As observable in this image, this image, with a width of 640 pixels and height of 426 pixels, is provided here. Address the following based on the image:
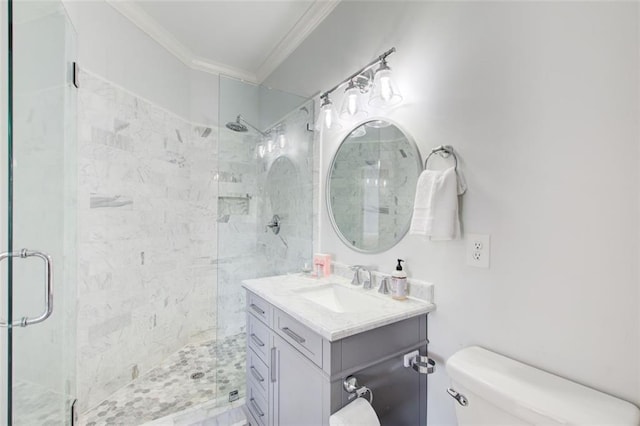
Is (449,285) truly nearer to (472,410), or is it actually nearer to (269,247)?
(472,410)

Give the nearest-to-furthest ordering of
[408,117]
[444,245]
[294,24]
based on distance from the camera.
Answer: [444,245]
[408,117]
[294,24]

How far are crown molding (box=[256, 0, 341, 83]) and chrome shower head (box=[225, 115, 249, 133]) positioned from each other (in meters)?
0.84

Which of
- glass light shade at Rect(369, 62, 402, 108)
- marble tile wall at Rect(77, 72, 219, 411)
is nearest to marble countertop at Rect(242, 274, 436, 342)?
glass light shade at Rect(369, 62, 402, 108)

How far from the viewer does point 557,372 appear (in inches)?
34.7

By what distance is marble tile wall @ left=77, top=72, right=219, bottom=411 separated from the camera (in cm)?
183

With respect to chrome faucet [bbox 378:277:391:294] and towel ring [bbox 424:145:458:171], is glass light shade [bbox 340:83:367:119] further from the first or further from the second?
chrome faucet [bbox 378:277:391:294]

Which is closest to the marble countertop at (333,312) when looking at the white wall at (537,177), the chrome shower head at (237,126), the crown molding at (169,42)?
the white wall at (537,177)

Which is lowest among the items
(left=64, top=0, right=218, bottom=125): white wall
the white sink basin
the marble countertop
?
the white sink basin

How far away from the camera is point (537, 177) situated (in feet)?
Answer: 3.07

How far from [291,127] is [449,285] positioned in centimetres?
166

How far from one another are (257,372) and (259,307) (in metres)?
0.38

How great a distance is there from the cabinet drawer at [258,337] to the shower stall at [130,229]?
502 millimetres

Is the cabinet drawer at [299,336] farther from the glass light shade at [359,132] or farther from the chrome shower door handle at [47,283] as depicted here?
the glass light shade at [359,132]

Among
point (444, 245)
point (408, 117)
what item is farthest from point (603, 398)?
point (408, 117)
